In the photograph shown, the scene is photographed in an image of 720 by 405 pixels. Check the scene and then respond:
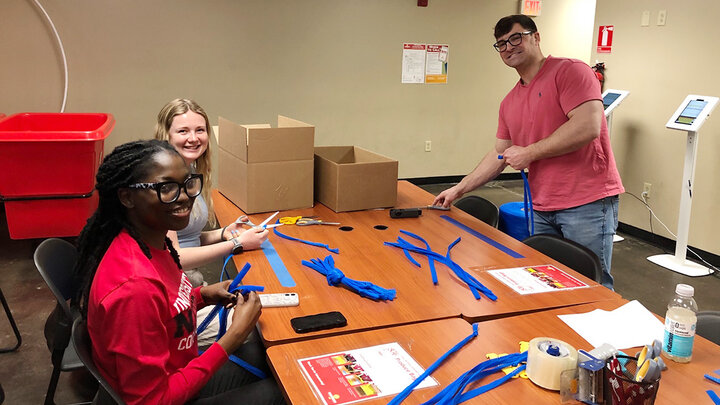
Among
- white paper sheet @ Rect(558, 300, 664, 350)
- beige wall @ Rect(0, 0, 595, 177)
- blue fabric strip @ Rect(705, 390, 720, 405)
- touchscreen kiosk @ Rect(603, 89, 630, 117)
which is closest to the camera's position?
blue fabric strip @ Rect(705, 390, 720, 405)

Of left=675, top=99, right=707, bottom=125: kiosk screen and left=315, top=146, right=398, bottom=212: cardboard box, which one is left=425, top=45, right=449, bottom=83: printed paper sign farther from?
left=315, top=146, right=398, bottom=212: cardboard box

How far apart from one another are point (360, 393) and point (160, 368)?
0.45 metres

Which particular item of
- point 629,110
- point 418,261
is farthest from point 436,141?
point 418,261

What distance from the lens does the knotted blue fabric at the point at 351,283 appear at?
1.78 m

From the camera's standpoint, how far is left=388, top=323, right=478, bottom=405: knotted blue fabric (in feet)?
4.12

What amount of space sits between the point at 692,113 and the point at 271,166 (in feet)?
10.3

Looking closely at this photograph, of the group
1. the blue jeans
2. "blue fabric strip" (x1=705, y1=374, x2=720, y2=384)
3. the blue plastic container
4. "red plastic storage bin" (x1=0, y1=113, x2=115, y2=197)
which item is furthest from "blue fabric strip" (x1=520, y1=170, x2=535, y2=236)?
"red plastic storage bin" (x1=0, y1=113, x2=115, y2=197)

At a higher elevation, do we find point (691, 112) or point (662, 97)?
point (662, 97)

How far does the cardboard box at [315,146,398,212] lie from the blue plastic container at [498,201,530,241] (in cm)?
110

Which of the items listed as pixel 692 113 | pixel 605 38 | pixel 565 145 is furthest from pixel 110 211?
pixel 605 38

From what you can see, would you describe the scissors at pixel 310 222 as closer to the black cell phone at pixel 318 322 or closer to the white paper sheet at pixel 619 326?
the black cell phone at pixel 318 322

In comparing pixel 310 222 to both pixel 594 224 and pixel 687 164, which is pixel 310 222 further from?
pixel 687 164

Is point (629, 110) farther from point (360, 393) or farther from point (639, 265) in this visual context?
point (360, 393)

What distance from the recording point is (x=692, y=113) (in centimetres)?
404
